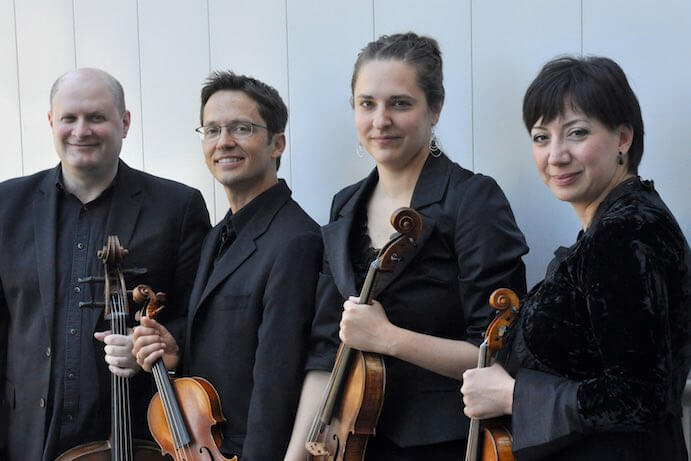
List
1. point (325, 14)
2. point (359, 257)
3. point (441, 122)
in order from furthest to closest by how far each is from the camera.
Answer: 1. point (325, 14)
2. point (441, 122)
3. point (359, 257)

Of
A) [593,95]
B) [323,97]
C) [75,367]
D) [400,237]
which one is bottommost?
[75,367]

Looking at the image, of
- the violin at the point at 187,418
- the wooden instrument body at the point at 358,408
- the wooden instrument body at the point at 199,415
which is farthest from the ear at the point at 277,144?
the wooden instrument body at the point at 358,408

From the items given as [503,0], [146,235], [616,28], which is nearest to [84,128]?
[146,235]

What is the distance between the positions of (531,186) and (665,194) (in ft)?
1.07

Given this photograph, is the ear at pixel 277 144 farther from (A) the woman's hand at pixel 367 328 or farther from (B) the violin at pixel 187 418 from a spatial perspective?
(A) the woman's hand at pixel 367 328

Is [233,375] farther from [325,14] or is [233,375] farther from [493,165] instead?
[325,14]

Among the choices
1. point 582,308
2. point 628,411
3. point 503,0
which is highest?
point 503,0

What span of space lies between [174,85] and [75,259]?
0.75 m

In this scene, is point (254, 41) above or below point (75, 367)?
above

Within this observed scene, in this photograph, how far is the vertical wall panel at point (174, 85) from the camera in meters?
3.19

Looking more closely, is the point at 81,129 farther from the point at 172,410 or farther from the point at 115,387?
the point at 172,410

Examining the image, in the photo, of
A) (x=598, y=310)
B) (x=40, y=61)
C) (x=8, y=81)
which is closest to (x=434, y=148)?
(x=598, y=310)

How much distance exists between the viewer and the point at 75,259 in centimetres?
276

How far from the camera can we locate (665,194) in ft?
7.65
